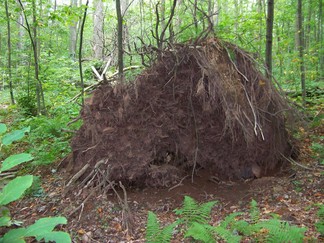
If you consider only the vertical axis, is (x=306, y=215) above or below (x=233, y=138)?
below

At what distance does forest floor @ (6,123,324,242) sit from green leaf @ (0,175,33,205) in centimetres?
232

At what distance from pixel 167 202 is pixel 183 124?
4.51 ft

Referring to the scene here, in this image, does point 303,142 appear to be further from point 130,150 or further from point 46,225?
point 46,225

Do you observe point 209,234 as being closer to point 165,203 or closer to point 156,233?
point 156,233

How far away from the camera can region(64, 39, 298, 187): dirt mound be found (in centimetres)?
510

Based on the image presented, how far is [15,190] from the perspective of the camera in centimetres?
173

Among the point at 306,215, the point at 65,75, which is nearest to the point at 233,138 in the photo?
the point at 306,215

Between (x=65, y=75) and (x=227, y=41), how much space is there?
6.86m

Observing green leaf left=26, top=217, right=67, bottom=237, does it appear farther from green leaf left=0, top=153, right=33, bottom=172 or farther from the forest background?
the forest background

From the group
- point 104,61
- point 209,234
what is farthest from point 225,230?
point 104,61

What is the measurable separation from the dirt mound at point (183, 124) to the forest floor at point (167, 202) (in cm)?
28

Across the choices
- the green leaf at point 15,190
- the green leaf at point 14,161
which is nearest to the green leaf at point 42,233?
the green leaf at point 15,190

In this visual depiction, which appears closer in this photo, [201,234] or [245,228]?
[201,234]

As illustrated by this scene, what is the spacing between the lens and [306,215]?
388 centimetres
